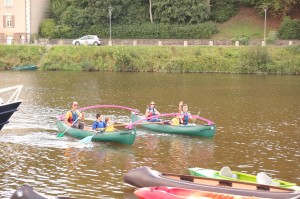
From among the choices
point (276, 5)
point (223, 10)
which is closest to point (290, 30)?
point (276, 5)

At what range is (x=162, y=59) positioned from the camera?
6869 centimetres

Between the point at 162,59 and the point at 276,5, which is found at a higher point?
the point at 276,5

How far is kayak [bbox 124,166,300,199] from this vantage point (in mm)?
18188

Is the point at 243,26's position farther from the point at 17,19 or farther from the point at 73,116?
the point at 73,116

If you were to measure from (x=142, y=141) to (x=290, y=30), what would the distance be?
4893 cm

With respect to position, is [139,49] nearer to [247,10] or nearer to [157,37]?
[157,37]

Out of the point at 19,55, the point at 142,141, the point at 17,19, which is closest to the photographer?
the point at 142,141

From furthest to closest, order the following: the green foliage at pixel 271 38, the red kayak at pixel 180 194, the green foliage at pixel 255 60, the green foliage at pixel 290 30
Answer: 1. the green foliage at pixel 290 30
2. the green foliage at pixel 271 38
3. the green foliage at pixel 255 60
4. the red kayak at pixel 180 194

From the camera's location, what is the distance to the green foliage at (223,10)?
81.1 m

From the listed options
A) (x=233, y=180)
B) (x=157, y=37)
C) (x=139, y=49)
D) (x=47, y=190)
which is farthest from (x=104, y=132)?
(x=157, y=37)

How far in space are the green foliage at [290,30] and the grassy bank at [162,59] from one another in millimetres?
6275

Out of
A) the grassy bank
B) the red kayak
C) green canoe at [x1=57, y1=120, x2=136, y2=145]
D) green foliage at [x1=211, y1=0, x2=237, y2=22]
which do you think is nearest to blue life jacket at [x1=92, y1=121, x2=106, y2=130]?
green canoe at [x1=57, y1=120, x2=136, y2=145]

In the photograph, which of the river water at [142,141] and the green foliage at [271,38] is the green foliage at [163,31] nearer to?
the green foliage at [271,38]

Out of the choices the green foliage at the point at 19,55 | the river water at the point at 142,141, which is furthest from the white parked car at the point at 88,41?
the river water at the point at 142,141
